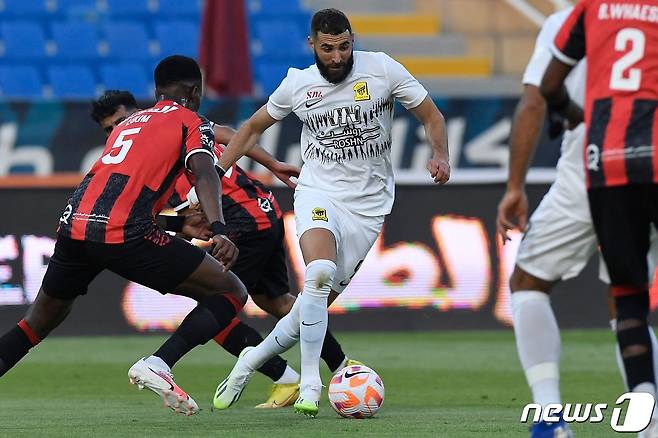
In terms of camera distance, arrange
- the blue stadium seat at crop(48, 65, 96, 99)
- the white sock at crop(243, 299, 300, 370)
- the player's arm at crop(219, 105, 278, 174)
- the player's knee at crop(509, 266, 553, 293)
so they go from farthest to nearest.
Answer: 1. the blue stadium seat at crop(48, 65, 96, 99)
2. the player's arm at crop(219, 105, 278, 174)
3. the white sock at crop(243, 299, 300, 370)
4. the player's knee at crop(509, 266, 553, 293)

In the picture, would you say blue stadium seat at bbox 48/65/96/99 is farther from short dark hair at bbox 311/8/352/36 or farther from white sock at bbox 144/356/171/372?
white sock at bbox 144/356/171/372

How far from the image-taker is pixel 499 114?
1555 cm

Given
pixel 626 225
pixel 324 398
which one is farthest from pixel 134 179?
pixel 626 225

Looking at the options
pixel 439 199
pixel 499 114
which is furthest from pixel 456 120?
pixel 439 199

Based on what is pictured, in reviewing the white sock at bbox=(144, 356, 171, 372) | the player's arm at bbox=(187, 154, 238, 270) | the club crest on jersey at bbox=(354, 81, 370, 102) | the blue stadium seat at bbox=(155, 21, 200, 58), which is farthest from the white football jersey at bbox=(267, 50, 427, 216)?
the blue stadium seat at bbox=(155, 21, 200, 58)

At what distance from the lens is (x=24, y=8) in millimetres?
19734

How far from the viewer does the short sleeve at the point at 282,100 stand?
743 centimetres

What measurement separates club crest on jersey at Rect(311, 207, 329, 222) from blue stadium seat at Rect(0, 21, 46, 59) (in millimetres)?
12816

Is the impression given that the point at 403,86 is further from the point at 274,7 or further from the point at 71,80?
the point at 274,7

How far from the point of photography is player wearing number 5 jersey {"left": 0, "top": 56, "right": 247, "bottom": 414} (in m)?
6.79

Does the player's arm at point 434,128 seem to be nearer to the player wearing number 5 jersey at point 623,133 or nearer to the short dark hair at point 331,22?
the short dark hair at point 331,22

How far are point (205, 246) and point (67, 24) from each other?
8.81 meters

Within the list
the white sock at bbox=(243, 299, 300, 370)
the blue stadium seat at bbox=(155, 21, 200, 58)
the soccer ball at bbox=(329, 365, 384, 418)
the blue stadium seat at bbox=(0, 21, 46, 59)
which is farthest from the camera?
the blue stadium seat at bbox=(155, 21, 200, 58)

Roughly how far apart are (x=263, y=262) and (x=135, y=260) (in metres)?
1.72
